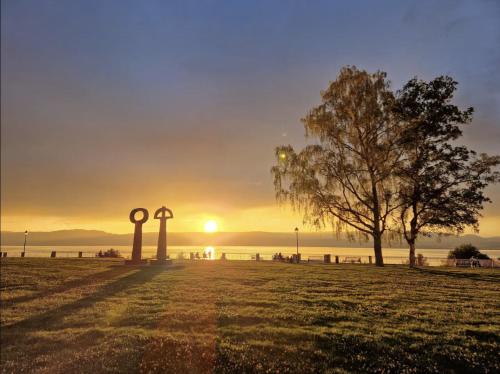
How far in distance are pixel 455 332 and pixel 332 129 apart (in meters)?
26.6

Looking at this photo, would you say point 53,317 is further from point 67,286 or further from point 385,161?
point 385,161

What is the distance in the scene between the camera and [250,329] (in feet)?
37.8

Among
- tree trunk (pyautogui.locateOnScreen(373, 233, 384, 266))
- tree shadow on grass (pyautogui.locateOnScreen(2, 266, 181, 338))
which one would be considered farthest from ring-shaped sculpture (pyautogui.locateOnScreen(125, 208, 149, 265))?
tree trunk (pyautogui.locateOnScreen(373, 233, 384, 266))

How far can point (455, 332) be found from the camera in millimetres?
11062

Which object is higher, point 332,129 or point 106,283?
point 332,129

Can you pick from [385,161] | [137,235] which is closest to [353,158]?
[385,161]

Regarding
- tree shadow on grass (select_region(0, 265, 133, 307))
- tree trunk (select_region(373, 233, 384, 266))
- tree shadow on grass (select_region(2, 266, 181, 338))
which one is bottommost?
tree shadow on grass (select_region(2, 266, 181, 338))

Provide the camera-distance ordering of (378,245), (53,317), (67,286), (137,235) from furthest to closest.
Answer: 1. (137,235)
2. (378,245)
3. (67,286)
4. (53,317)

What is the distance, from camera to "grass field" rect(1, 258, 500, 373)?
360 inches

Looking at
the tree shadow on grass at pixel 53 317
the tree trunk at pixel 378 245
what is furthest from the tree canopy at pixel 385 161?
the tree shadow on grass at pixel 53 317

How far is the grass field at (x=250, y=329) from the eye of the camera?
360 inches

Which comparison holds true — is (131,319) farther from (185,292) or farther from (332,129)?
(332,129)

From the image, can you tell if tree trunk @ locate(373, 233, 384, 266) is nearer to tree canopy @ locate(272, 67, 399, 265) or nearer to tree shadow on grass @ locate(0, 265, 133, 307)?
tree canopy @ locate(272, 67, 399, 265)

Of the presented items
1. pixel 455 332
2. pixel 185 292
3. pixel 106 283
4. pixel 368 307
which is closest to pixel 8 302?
pixel 106 283
